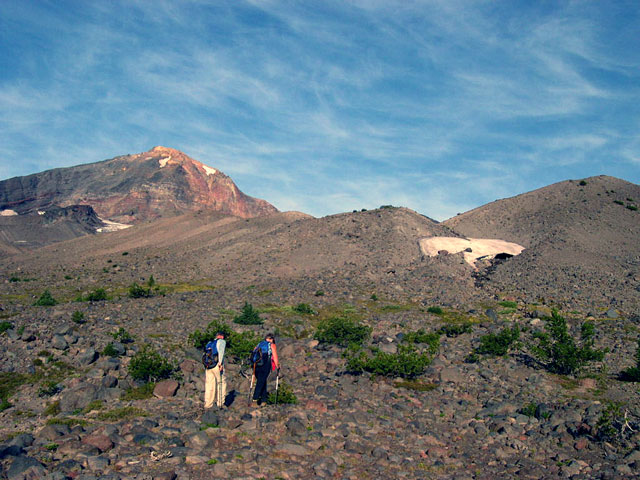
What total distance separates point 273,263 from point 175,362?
25351 mm

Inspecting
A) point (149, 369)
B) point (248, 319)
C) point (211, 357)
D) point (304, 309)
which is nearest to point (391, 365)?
point (211, 357)

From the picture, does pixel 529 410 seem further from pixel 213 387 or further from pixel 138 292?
pixel 138 292

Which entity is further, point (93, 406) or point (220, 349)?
point (220, 349)

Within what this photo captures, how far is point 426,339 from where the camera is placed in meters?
18.7

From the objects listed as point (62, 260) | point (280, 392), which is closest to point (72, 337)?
point (280, 392)

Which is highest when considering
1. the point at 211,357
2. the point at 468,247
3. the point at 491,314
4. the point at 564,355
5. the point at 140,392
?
the point at 468,247

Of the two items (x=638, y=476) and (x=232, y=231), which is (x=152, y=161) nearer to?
(x=232, y=231)

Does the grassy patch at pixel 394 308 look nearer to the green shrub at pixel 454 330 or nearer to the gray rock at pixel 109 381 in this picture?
the green shrub at pixel 454 330

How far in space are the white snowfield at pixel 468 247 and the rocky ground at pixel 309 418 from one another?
22460mm

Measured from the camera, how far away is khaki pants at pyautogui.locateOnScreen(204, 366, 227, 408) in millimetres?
10875

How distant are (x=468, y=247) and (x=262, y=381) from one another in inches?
1352

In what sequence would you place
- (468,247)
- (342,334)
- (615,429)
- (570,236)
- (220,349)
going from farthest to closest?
1. (570,236)
2. (468,247)
3. (342,334)
4. (220,349)
5. (615,429)

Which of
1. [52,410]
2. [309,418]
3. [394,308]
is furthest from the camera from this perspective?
[394,308]

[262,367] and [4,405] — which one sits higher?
[262,367]
